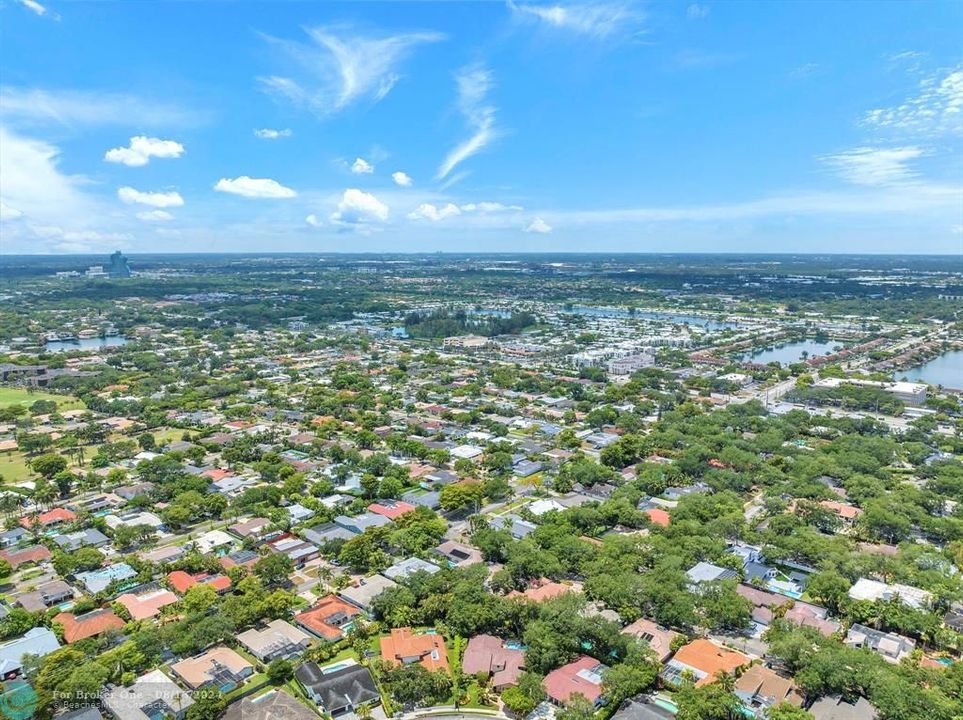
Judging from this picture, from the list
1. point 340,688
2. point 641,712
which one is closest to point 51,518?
point 340,688

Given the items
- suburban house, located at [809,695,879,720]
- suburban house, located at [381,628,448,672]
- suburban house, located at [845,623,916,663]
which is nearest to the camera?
suburban house, located at [809,695,879,720]

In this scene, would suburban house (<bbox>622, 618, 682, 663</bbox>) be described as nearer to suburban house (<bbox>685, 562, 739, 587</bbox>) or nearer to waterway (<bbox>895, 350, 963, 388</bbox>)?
suburban house (<bbox>685, 562, 739, 587</bbox>)

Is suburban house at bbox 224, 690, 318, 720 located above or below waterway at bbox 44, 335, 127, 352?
below

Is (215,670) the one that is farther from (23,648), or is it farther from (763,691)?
(763,691)

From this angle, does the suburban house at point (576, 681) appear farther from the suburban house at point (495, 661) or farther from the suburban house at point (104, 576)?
the suburban house at point (104, 576)

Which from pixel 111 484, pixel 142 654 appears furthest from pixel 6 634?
pixel 111 484

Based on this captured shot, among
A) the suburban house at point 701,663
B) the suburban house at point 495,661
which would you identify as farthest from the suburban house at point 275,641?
the suburban house at point 701,663

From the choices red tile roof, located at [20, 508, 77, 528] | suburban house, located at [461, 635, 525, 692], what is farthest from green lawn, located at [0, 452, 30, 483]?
suburban house, located at [461, 635, 525, 692]
